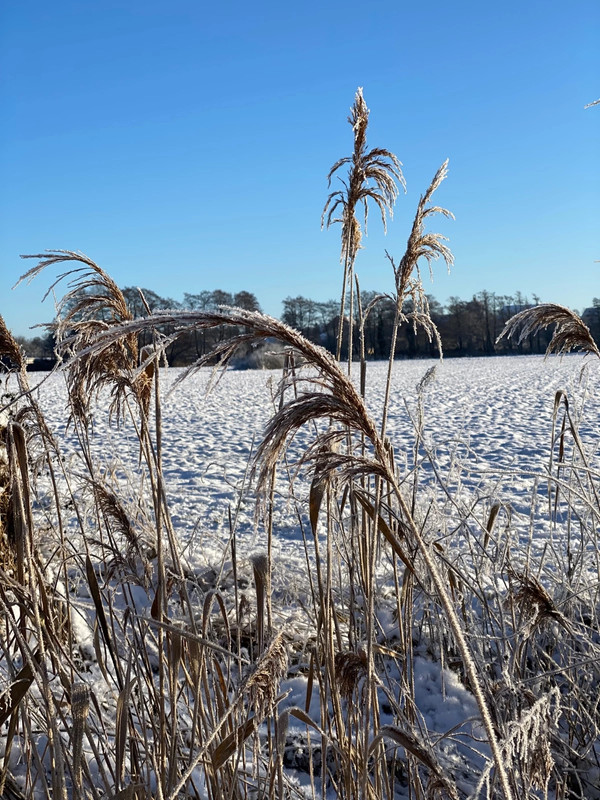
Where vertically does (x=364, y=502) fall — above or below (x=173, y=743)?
above

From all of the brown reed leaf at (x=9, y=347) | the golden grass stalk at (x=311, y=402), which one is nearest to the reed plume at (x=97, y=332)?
the brown reed leaf at (x=9, y=347)

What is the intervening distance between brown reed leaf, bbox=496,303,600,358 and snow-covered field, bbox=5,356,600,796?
40 cm

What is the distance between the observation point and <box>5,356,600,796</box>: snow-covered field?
287 cm

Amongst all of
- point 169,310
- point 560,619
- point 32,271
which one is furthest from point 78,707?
point 560,619

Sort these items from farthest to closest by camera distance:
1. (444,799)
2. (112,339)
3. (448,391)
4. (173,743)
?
(448,391)
(444,799)
(173,743)
(112,339)

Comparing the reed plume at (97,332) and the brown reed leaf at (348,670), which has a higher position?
the reed plume at (97,332)

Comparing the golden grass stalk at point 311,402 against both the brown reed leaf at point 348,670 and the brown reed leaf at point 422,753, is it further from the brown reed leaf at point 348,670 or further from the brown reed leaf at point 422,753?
the brown reed leaf at point 348,670

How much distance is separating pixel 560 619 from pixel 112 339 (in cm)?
148

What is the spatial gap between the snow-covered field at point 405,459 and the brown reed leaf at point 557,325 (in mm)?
404

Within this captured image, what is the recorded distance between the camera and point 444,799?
1.51 metres

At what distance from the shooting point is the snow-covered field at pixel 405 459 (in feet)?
9.40

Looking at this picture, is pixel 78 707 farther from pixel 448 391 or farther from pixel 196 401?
pixel 448 391

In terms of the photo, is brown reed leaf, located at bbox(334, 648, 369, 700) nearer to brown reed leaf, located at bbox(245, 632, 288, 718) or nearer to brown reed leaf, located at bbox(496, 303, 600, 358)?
brown reed leaf, located at bbox(245, 632, 288, 718)

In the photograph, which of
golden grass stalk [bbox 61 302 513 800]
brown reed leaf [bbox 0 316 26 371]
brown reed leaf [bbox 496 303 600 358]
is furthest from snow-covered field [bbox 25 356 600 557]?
golden grass stalk [bbox 61 302 513 800]
